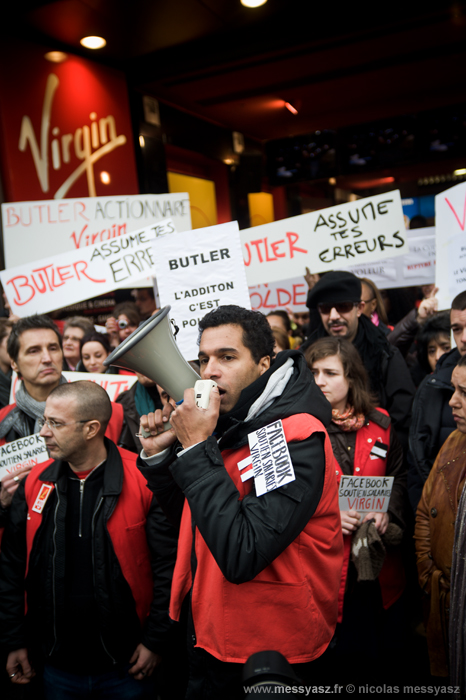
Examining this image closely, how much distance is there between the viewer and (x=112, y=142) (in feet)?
22.6

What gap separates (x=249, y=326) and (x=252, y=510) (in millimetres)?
655

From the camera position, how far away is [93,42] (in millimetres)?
6227

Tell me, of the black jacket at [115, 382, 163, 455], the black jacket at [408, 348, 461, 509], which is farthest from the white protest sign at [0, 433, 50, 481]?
the black jacket at [408, 348, 461, 509]

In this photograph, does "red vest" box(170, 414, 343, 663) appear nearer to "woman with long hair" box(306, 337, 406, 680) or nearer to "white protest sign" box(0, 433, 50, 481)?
"woman with long hair" box(306, 337, 406, 680)

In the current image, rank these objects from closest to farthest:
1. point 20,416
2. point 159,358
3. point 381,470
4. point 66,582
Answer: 1. point 159,358
2. point 66,582
3. point 381,470
4. point 20,416

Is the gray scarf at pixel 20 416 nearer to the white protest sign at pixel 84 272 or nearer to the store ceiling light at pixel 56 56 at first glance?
the white protest sign at pixel 84 272

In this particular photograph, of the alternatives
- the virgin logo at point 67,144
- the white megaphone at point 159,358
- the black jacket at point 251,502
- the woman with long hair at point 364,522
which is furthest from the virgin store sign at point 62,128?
the black jacket at point 251,502

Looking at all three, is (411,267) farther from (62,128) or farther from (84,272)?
(62,128)

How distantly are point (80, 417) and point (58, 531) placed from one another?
1.58ft

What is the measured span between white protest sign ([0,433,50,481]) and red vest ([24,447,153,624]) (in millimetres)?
401

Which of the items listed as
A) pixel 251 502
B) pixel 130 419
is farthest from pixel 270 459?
pixel 130 419

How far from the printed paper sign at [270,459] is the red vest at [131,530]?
964mm

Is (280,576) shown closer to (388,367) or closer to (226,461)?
(226,461)

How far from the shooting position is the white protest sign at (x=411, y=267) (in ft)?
17.8
